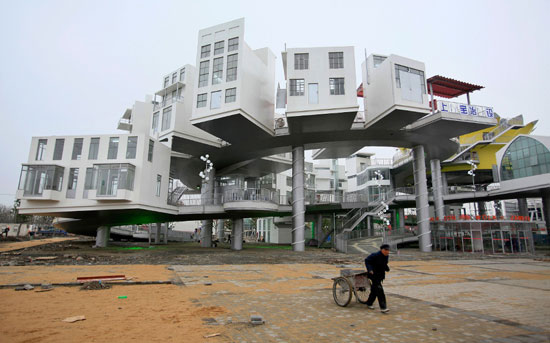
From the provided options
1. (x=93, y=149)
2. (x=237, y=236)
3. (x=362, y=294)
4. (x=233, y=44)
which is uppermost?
(x=233, y=44)

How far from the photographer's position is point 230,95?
88.9 ft

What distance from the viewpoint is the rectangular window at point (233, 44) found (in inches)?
1097

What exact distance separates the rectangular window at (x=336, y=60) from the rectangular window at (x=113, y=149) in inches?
836

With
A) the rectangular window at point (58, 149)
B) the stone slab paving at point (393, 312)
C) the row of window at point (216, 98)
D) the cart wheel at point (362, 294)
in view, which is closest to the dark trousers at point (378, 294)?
the stone slab paving at point (393, 312)

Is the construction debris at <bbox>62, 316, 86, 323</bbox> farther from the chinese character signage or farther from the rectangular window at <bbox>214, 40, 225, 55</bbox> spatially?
the chinese character signage

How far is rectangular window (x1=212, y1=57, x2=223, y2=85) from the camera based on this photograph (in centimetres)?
2812

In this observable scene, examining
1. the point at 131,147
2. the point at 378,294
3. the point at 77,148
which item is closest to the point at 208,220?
the point at 131,147

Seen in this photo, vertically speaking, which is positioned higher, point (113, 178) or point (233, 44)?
point (233, 44)

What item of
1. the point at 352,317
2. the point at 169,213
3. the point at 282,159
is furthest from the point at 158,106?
the point at 352,317

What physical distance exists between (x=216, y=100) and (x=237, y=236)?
16468 mm

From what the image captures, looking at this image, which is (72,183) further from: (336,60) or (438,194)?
(438,194)

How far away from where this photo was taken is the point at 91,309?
23.6ft

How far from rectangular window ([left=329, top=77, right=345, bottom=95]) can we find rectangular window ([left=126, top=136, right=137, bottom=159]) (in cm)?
1875

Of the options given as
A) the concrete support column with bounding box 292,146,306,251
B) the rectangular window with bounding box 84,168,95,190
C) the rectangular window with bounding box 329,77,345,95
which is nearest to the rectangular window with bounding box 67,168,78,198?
the rectangular window with bounding box 84,168,95,190
